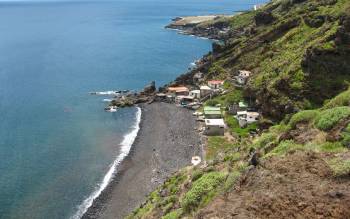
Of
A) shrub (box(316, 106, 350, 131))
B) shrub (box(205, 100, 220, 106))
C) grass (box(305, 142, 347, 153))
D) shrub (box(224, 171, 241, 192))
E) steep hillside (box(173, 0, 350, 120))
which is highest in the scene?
shrub (box(316, 106, 350, 131))

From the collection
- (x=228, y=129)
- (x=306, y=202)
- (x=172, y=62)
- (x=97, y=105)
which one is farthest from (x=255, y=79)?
(x=306, y=202)

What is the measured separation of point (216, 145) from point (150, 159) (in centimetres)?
1210

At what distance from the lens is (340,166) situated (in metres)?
16.6

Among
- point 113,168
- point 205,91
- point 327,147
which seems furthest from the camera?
point 205,91

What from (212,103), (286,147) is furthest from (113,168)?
(286,147)

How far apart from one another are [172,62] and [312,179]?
149m

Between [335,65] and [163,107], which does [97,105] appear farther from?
[335,65]

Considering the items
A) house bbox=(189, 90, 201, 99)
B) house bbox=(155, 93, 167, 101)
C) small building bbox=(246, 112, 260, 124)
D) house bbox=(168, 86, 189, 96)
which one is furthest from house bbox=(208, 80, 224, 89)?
small building bbox=(246, 112, 260, 124)

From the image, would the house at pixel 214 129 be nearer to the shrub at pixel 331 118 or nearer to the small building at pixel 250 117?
the small building at pixel 250 117

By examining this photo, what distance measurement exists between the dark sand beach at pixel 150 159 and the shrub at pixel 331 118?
131ft

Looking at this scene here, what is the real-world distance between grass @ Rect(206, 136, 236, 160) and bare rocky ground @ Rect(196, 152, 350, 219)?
52.7 meters

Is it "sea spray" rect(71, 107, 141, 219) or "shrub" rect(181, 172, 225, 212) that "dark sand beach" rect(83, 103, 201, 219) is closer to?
"sea spray" rect(71, 107, 141, 219)

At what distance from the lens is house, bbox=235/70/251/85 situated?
104 meters

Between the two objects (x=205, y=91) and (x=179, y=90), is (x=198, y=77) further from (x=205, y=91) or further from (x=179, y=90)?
(x=205, y=91)
